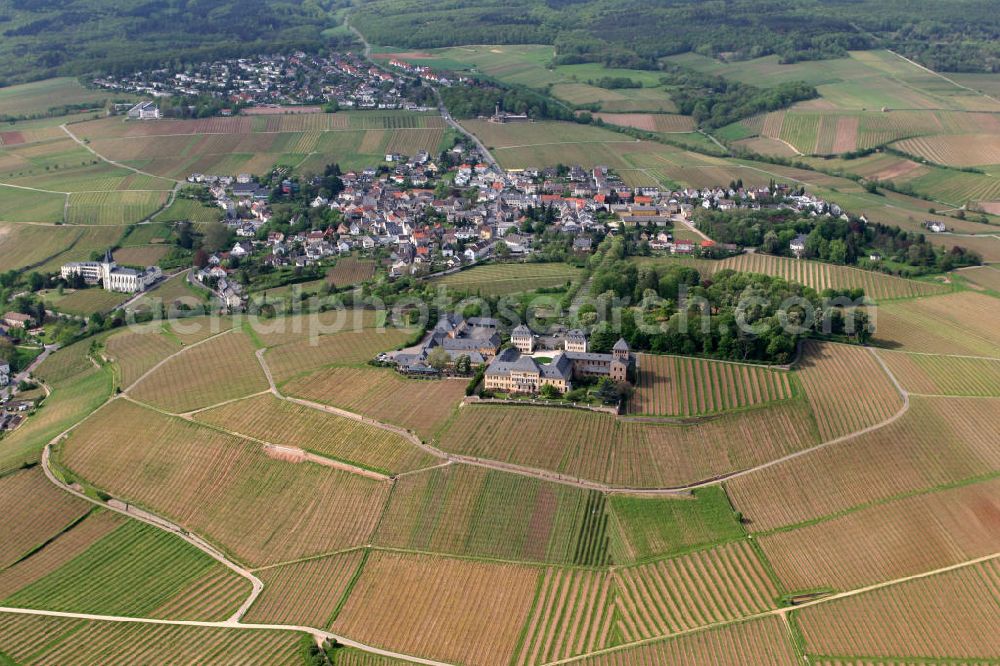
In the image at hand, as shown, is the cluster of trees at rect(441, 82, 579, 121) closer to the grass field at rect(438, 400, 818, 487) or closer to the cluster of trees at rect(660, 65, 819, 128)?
the cluster of trees at rect(660, 65, 819, 128)

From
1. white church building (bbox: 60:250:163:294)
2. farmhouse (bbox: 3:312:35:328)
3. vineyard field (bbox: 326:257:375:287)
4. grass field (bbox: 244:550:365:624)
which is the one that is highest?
vineyard field (bbox: 326:257:375:287)

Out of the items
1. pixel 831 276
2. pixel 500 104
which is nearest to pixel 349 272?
pixel 831 276

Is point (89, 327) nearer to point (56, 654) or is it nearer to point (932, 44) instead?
point (56, 654)

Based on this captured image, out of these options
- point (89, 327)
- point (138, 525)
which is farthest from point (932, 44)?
point (138, 525)

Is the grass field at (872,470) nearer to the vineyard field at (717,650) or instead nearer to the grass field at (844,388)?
the grass field at (844,388)

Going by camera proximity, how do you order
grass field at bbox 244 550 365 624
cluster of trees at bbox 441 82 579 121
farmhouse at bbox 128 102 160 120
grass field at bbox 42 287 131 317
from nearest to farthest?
grass field at bbox 244 550 365 624 → grass field at bbox 42 287 131 317 → farmhouse at bbox 128 102 160 120 → cluster of trees at bbox 441 82 579 121

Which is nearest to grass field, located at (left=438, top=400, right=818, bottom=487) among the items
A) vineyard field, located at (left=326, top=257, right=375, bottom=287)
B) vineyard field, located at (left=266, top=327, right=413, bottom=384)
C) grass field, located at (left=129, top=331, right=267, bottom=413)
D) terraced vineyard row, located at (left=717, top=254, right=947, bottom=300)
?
vineyard field, located at (left=266, top=327, right=413, bottom=384)

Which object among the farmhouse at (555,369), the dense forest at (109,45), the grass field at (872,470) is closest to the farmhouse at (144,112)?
the dense forest at (109,45)
